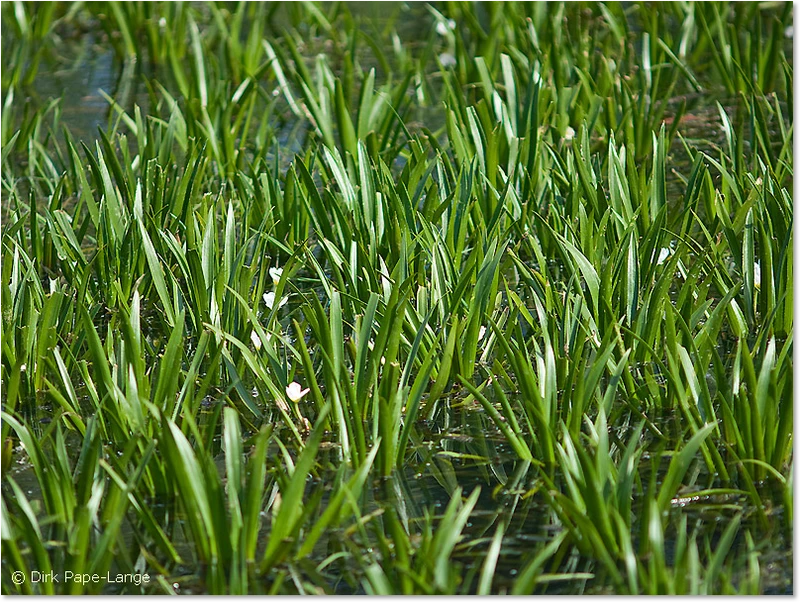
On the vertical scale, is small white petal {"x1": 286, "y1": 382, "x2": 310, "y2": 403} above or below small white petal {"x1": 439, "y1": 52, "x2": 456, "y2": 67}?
below

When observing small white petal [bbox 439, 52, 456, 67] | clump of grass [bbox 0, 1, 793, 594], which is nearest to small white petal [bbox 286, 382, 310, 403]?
clump of grass [bbox 0, 1, 793, 594]

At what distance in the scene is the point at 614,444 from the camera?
5.91 ft

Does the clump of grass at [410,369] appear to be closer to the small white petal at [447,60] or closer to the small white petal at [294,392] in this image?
the small white petal at [294,392]

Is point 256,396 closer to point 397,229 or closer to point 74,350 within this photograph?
point 74,350

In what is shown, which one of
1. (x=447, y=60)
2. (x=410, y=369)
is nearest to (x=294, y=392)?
(x=410, y=369)

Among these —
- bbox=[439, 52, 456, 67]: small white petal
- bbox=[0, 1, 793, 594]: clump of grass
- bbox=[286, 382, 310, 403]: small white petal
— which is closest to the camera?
bbox=[0, 1, 793, 594]: clump of grass

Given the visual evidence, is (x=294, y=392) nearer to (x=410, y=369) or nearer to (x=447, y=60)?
(x=410, y=369)

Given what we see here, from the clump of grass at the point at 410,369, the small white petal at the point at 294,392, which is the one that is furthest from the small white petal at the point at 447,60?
the small white petal at the point at 294,392

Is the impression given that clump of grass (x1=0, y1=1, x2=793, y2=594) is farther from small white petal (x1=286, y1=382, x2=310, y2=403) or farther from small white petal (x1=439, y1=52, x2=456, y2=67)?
small white petal (x1=439, y1=52, x2=456, y2=67)

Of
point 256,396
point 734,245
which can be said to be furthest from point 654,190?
point 256,396

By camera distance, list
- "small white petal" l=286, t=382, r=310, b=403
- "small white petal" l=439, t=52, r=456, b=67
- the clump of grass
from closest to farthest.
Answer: the clump of grass
"small white petal" l=286, t=382, r=310, b=403
"small white petal" l=439, t=52, r=456, b=67

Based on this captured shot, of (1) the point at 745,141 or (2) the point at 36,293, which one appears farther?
(1) the point at 745,141

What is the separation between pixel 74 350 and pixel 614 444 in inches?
41.2

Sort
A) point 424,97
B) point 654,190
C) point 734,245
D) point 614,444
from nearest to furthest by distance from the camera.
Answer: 1. point 614,444
2. point 734,245
3. point 654,190
4. point 424,97
